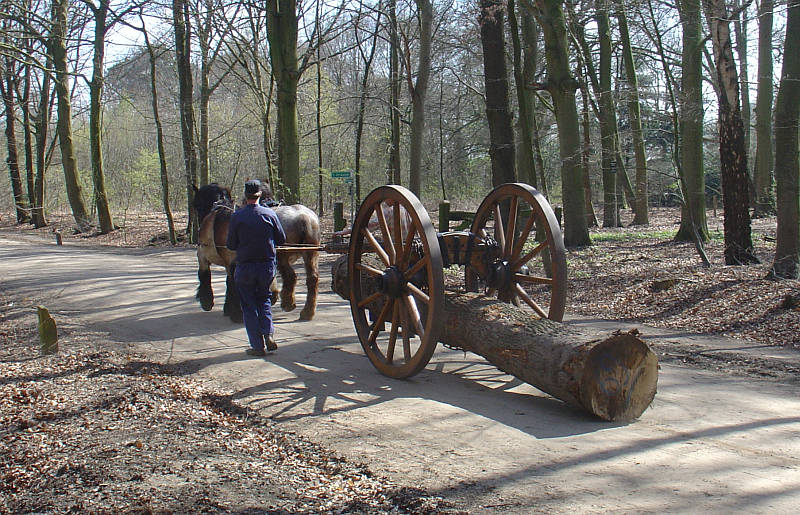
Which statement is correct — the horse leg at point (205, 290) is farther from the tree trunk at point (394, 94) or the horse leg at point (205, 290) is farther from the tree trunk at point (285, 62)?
the tree trunk at point (394, 94)

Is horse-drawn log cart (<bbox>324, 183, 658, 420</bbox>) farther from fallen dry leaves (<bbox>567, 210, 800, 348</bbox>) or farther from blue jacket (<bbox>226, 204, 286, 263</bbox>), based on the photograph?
fallen dry leaves (<bbox>567, 210, 800, 348</bbox>)

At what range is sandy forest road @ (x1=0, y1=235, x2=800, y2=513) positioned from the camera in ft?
12.6

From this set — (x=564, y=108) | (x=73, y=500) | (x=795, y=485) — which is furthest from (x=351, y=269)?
(x=564, y=108)

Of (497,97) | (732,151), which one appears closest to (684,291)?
(732,151)

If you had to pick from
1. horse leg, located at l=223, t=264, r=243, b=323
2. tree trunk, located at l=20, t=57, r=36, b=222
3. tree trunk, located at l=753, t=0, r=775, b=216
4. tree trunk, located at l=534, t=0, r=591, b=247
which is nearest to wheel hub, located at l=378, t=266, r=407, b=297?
horse leg, located at l=223, t=264, r=243, b=323

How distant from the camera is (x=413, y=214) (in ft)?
19.0

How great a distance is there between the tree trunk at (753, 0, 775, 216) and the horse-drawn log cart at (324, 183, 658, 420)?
2124 cm

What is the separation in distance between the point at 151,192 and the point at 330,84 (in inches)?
484

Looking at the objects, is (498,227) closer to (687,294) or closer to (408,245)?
(408,245)

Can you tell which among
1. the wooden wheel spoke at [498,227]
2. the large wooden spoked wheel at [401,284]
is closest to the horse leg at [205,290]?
the large wooden spoked wheel at [401,284]

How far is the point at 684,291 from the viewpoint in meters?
10.8

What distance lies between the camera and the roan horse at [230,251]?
9.85 meters

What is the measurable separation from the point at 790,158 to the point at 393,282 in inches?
310

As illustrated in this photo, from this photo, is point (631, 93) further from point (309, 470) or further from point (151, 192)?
point (151, 192)
